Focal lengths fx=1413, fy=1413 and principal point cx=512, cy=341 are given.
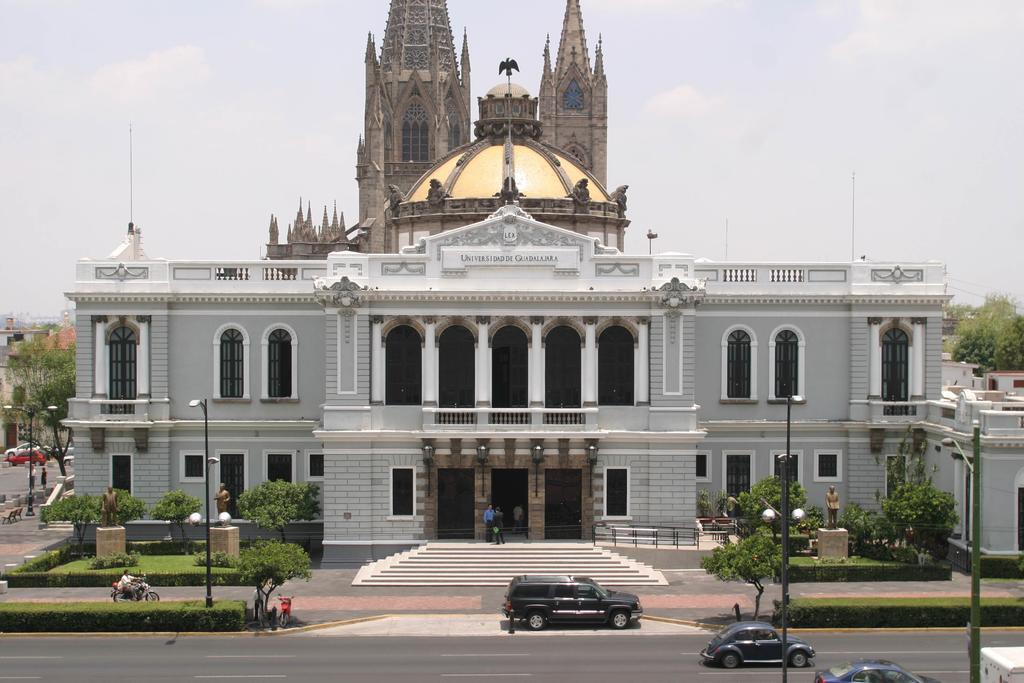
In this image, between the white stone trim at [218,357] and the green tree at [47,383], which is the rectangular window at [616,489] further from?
the green tree at [47,383]

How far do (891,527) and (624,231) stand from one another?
22.5m

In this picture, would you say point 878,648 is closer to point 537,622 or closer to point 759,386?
point 537,622

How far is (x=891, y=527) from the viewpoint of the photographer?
55.3 metres

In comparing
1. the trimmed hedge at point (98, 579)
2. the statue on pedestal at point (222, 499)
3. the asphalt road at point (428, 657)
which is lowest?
the asphalt road at point (428, 657)

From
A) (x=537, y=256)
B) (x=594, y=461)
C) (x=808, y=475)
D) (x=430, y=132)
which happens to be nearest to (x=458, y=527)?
(x=594, y=461)

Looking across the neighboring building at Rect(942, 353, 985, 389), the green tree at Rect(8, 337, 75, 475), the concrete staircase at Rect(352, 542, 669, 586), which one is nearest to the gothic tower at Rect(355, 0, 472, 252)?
the green tree at Rect(8, 337, 75, 475)

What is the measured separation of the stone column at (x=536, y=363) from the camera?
57875mm

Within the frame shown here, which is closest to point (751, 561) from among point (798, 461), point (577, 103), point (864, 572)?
point (864, 572)

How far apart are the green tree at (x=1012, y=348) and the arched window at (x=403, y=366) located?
72.9 meters

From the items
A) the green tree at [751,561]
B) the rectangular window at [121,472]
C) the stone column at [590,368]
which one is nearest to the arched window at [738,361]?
the stone column at [590,368]

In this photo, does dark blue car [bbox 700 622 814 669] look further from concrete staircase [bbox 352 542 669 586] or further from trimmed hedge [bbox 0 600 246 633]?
trimmed hedge [bbox 0 600 246 633]

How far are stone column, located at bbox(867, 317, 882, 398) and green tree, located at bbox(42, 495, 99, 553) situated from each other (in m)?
33.3

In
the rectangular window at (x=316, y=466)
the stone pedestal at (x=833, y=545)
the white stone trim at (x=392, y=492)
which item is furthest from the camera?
the rectangular window at (x=316, y=466)

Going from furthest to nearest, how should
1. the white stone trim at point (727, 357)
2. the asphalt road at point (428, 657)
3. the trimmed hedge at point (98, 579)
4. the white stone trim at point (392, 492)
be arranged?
the white stone trim at point (727, 357)
the white stone trim at point (392, 492)
the trimmed hedge at point (98, 579)
the asphalt road at point (428, 657)
